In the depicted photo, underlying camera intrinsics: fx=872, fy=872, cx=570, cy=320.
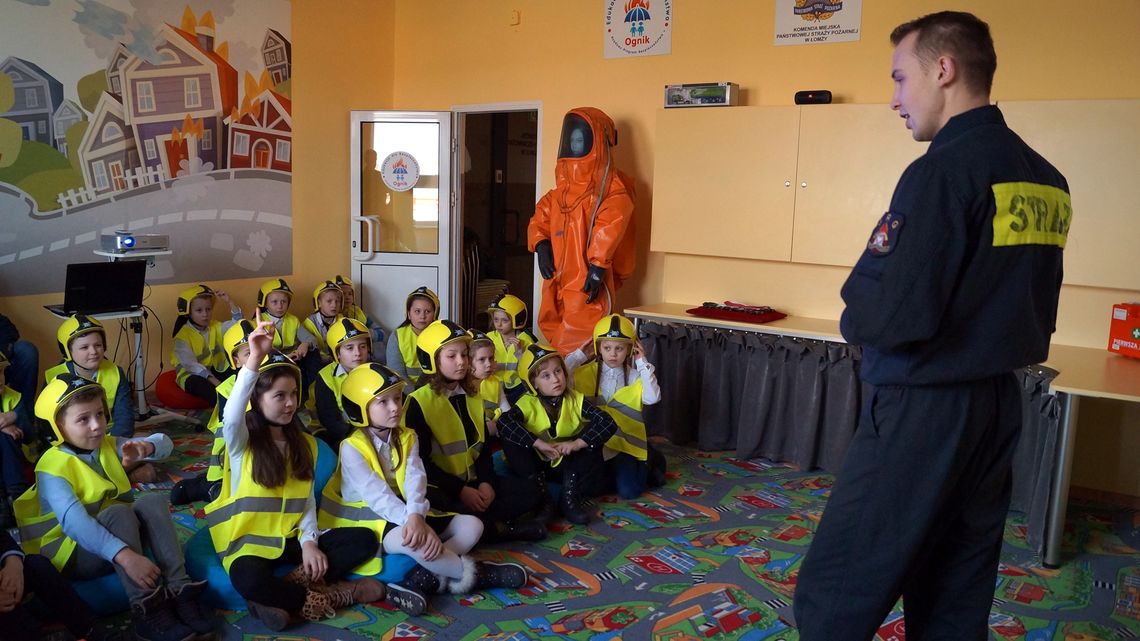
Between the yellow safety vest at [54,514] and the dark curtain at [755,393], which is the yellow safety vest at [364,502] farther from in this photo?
Answer: the dark curtain at [755,393]

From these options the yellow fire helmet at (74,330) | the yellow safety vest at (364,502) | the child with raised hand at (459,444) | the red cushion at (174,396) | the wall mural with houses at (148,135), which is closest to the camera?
the yellow safety vest at (364,502)

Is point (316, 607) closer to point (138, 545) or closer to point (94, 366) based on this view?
point (138, 545)

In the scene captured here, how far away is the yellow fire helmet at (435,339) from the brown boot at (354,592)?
0.94 m

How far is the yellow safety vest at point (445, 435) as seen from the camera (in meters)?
3.43

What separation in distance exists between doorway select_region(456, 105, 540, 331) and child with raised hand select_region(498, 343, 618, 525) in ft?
12.9

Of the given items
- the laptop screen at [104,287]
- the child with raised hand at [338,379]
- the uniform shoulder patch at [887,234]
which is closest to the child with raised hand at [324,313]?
the laptop screen at [104,287]

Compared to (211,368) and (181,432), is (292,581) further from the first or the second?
(211,368)

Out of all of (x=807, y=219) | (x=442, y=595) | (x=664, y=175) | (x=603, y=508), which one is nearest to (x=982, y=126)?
(x=442, y=595)

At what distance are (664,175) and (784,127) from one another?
755mm

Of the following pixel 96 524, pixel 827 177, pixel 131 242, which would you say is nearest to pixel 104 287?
pixel 131 242

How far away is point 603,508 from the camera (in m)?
3.85

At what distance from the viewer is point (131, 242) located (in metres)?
4.78

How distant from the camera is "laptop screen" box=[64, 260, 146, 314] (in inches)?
172

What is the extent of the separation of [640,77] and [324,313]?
2.54 metres
